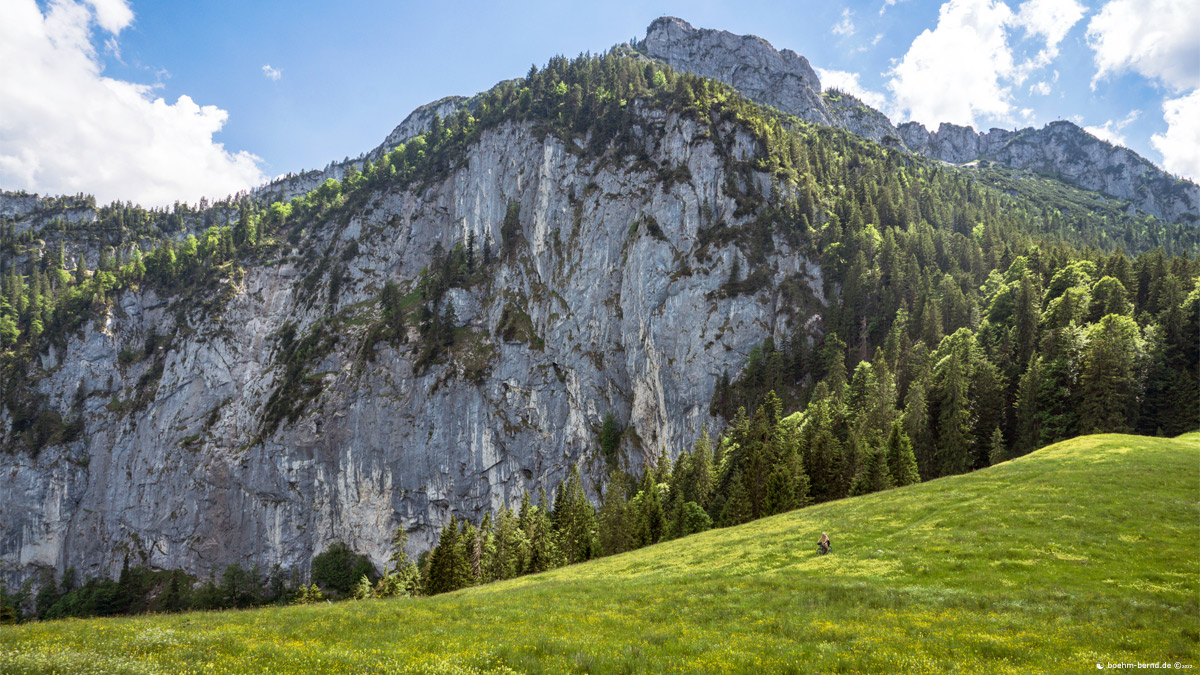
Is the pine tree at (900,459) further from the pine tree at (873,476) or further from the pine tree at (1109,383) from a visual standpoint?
the pine tree at (1109,383)

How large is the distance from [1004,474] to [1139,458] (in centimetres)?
930

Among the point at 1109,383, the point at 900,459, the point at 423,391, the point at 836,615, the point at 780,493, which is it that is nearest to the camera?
the point at 836,615

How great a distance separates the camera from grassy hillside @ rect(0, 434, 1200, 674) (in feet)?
45.9

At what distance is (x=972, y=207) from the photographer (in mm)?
174875

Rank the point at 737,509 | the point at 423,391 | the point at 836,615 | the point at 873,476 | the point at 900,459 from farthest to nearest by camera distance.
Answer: the point at 423,391, the point at 737,509, the point at 900,459, the point at 873,476, the point at 836,615

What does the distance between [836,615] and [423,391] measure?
14104 centimetres

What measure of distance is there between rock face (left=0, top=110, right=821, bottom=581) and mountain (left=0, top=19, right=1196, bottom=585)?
0.67 metres

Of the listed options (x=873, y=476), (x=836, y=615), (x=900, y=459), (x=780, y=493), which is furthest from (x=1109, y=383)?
(x=836, y=615)

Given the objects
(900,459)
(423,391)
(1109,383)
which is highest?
(423,391)

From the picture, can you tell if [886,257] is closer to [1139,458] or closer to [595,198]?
[595,198]

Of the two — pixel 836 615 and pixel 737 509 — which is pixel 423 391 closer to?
pixel 737 509

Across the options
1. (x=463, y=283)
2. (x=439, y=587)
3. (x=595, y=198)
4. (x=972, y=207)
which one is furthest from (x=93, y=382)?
(x=972, y=207)

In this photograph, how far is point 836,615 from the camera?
19.3 m

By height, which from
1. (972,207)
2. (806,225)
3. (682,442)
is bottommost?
(682,442)
